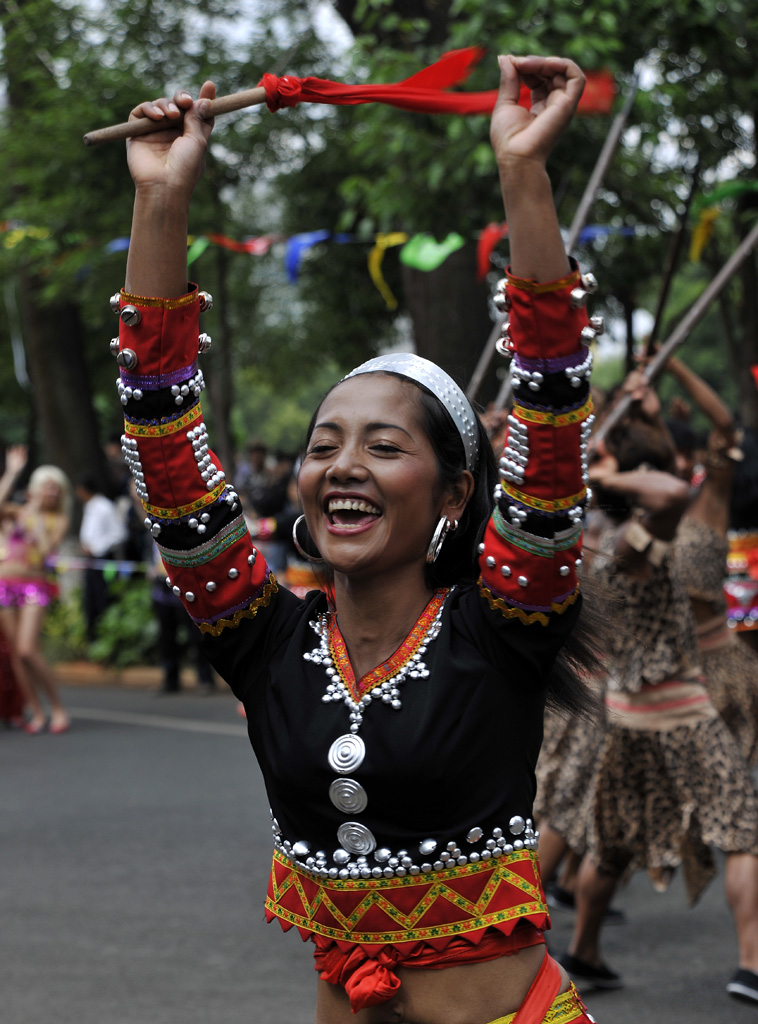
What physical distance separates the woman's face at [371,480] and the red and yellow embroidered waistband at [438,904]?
0.48 meters

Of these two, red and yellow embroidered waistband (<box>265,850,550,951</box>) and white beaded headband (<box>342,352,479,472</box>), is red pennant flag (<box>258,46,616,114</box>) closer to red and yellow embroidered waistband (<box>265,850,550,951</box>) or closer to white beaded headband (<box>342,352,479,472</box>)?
white beaded headband (<box>342,352,479,472</box>)

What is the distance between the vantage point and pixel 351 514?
6.67 ft

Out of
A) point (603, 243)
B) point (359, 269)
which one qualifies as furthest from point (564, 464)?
point (359, 269)

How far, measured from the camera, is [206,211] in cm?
1252

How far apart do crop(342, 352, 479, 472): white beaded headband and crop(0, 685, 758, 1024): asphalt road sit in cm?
286

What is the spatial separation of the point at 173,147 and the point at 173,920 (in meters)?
4.09

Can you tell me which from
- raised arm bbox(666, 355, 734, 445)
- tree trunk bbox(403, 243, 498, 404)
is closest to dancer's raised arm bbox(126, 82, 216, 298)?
raised arm bbox(666, 355, 734, 445)

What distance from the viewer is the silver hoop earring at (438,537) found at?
2125 millimetres

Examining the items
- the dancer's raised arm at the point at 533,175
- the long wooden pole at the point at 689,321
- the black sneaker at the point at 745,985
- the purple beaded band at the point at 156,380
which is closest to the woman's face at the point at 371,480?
the purple beaded band at the point at 156,380

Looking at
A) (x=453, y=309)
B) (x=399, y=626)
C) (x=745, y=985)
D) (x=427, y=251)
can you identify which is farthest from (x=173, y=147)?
(x=453, y=309)

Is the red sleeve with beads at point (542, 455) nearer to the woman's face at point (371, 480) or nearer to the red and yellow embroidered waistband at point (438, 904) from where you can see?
the woman's face at point (371, 480)

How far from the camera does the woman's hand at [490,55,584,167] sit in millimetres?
1782

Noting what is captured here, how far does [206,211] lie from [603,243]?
12.3 feet

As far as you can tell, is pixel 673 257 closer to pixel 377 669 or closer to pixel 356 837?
pixel 377 669
